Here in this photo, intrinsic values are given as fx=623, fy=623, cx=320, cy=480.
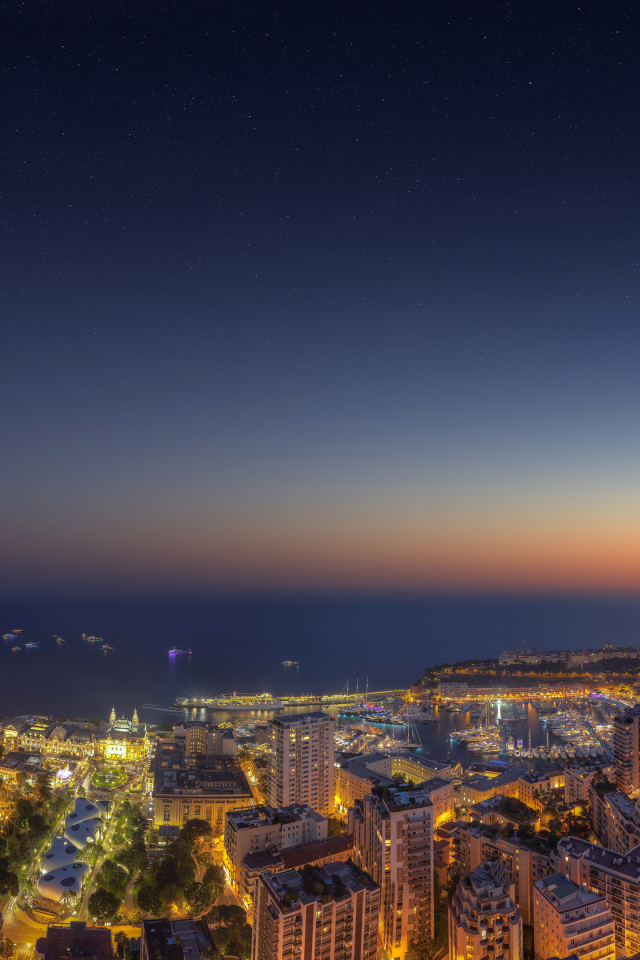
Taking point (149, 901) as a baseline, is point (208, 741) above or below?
above

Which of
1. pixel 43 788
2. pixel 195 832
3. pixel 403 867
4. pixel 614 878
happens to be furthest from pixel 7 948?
pixel 614 878

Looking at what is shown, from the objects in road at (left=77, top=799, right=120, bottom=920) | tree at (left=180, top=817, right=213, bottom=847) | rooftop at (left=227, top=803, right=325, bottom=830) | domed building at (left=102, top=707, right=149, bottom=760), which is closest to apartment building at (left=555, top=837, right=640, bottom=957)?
rooftop at (left=227, top=803, right=325, bottom=830)

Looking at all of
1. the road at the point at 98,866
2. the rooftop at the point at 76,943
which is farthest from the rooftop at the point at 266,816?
the rooftop at the point at 76,943

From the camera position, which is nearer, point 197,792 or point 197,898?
point 197,898

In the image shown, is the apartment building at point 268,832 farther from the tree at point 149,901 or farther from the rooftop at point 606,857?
the rooftop at point 606,857

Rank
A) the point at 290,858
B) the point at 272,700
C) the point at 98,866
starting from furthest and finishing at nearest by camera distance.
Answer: the point at 272,700
the point at 98,866
the point at 290,858

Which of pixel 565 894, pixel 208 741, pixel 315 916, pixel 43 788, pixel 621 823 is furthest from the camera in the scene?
pixel 208 741

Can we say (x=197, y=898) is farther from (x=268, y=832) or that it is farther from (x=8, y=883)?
(x=8, y=883)

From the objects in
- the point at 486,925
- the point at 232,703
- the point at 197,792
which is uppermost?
the point at 486,925
